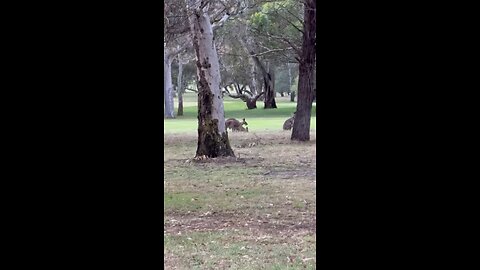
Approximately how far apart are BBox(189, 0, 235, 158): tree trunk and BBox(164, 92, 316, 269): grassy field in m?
0.36

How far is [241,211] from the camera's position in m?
7.68

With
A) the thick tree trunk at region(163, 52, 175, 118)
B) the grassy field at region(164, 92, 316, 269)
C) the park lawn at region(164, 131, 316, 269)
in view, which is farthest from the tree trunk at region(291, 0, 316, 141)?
the thick tree trunk at region(163, 52, 175, 118)

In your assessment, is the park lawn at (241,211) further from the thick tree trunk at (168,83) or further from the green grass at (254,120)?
the thick tree trunk at (168,83)

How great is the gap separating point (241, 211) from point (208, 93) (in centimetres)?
537

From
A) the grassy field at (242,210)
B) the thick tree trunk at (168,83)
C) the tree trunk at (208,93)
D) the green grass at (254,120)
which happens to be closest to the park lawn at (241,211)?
the grassy field at (242,210)

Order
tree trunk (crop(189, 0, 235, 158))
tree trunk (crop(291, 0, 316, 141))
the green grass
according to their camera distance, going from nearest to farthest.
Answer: tree trunk (crop(189, 0, 235, 158)), tree trunk (crop(291, 0, 316, 141)), the green grass

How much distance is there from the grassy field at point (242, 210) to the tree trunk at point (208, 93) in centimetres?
36

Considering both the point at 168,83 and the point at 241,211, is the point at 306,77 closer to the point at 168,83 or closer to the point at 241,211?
the point at 241,211

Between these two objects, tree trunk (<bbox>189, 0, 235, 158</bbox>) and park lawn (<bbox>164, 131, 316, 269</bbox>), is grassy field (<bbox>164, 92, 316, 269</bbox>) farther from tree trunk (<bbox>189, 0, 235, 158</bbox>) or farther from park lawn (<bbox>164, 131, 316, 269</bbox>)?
tree trunk (<bbox>189, 0, 235, 158</bbox>)

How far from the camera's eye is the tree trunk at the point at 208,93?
41.0ft

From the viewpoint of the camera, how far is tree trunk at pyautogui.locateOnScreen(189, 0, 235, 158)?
41.0ft

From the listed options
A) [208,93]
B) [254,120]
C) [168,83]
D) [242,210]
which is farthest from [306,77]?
[168,83]
